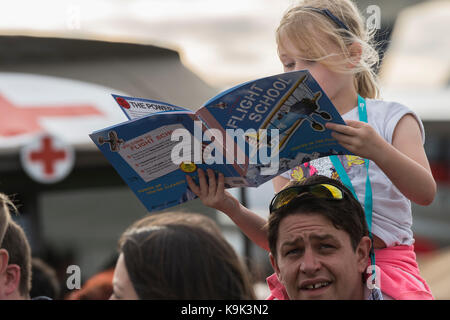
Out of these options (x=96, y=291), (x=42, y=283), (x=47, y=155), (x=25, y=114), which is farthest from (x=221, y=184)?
(x=25, y=114)

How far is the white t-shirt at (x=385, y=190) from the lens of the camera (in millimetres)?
1396

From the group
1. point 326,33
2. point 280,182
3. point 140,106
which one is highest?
point 326,33

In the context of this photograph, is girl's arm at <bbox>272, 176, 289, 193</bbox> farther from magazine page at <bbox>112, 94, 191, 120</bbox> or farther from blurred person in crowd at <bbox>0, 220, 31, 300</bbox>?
blurred person in crowd at <bbox>0, 220, 31, 300</bbox>

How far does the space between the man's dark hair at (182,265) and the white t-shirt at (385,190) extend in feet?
1.44

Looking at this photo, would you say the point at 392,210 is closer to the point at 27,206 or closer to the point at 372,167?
the point at 372,167

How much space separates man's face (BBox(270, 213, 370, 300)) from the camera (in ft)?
4.12

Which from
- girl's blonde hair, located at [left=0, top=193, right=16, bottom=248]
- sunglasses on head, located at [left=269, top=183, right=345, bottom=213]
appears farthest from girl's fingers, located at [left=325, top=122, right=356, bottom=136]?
girl's blonde hair, located at [left=0, top=193, right=16, bottom=248]

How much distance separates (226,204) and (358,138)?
370 mm

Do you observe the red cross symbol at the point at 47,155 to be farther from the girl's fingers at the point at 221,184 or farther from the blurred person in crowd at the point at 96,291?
the girl's fingers at the point at 221,184

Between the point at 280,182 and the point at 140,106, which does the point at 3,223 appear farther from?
the point at 280,182

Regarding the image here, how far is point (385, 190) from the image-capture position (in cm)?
141

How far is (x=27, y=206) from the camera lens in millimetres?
5000

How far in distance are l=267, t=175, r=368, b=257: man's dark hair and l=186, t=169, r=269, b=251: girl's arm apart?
0.39ft

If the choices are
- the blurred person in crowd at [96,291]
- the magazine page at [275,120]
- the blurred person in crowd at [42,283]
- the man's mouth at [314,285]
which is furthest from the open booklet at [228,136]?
the blurred person in crowd at [42,283]
